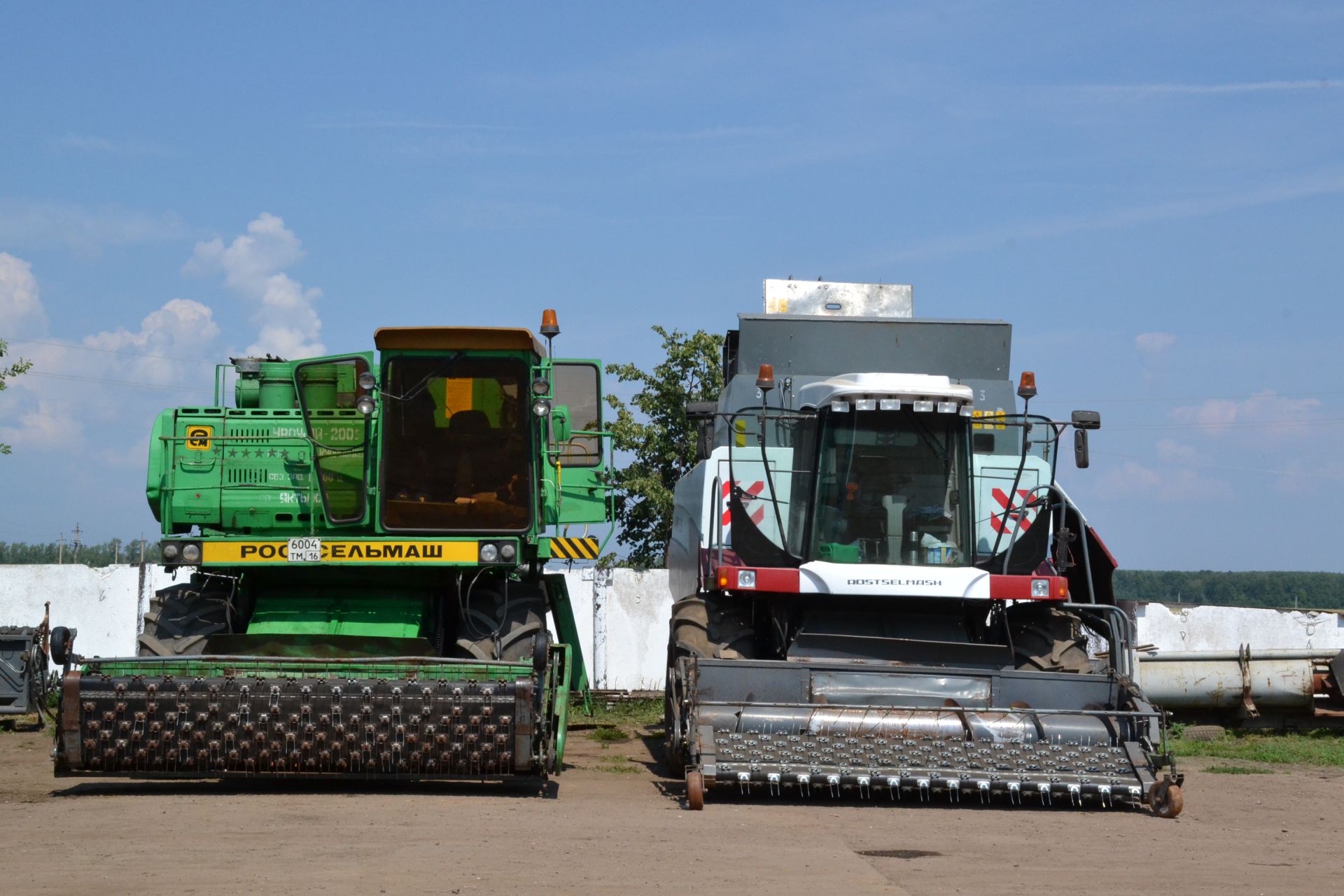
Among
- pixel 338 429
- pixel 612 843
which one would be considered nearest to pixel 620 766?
pixel 338 429

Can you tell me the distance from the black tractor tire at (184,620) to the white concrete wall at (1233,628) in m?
13.9

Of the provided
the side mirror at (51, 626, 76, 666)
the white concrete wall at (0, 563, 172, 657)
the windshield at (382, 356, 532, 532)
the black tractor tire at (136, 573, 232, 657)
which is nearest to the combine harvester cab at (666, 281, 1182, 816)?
the windshield at (382, 356, 532, 532)

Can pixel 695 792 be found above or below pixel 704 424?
below

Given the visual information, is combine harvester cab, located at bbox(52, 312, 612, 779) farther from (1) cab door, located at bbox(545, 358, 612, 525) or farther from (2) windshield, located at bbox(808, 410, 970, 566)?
(2) windshield, located at bbox(808, 410, 970, 566)

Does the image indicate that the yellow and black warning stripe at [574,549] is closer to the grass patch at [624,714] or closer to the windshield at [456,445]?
the windshield at [456,445]

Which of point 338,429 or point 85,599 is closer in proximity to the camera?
point 338,429

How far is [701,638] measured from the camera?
11.0m

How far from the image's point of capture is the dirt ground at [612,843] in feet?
20.6

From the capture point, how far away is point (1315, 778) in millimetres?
11906

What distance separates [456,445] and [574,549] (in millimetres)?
1291

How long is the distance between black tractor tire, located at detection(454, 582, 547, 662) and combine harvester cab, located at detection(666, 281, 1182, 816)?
1.14 metres

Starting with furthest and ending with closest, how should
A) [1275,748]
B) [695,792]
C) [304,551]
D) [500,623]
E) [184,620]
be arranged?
[1275,748] → [500,623] → [184,620] → [304,551] → [695,792]

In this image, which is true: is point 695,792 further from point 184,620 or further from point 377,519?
point 184,620

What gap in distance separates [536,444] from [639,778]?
2.62 meters
